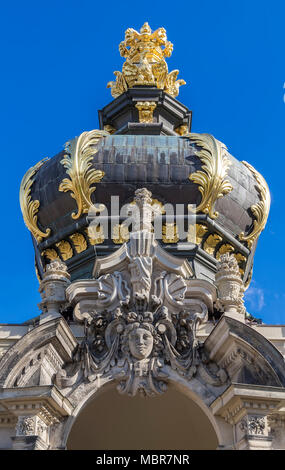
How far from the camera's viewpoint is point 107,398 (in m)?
25.2

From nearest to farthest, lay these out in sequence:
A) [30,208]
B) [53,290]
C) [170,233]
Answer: [53,290]
[170,233]
[30,208]

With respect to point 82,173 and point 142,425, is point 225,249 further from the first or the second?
point 142,425

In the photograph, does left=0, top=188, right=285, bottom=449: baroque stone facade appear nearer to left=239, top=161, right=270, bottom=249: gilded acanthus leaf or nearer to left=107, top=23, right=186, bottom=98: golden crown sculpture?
left=239, top=161, right=270, bottom=249: gilded acanthus leaf

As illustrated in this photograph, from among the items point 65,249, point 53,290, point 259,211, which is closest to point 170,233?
point 65,249

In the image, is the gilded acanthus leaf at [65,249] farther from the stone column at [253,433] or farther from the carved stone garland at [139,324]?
the stone column at [253,433]

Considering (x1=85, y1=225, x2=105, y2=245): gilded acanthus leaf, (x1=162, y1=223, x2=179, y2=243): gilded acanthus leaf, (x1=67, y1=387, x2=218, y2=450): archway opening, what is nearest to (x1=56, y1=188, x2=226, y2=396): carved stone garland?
(x1=67, y1=387, x2=218, y2=450): archway opening

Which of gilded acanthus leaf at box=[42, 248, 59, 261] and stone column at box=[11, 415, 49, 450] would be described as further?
gilded acanthus leaf at box=[42, 248, 59, 261]

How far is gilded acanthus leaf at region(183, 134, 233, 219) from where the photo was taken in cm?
2867

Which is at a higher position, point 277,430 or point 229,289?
point 229,289

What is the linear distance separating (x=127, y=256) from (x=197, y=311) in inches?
87.7

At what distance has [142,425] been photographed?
88.6 feet

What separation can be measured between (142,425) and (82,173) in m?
7.82

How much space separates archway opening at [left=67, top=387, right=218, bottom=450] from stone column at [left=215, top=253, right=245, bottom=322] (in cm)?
335

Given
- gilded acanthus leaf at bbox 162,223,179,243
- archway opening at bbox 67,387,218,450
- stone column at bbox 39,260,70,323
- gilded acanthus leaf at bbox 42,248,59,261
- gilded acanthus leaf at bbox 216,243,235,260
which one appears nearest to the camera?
stone column at bbox 39,260,70,323
